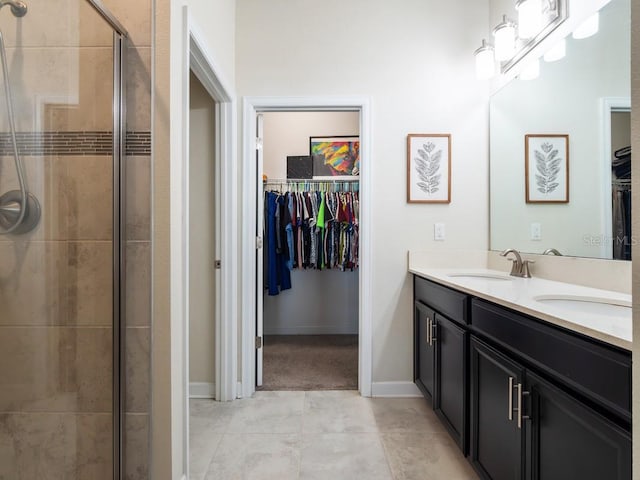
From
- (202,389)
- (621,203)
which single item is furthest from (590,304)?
(202,389)

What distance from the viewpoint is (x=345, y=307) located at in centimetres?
383

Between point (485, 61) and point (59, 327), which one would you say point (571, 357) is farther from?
point (485, 61)

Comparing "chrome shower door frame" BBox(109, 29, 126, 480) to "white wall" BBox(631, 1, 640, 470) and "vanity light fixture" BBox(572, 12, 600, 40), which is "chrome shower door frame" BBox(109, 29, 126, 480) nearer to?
"white wall" BBox(631, 1, 640, 470)

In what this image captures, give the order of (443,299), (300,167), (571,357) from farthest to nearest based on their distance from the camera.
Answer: (300,167) < (443,299) < (571,357)

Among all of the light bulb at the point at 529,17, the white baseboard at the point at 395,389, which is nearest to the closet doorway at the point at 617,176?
the light bulb at the point at 529,17

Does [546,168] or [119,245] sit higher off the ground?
[546,168]

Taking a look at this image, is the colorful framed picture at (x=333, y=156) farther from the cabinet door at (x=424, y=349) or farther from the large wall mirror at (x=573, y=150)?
the cabinet door at (x=424, y=349)

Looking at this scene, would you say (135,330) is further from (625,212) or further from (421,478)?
(625,212)

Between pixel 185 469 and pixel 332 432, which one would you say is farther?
pixel 332 432

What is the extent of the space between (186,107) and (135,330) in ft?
2.98

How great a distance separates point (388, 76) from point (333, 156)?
1.48m

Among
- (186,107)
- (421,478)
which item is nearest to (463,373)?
(421,478)

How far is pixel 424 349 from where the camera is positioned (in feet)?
6.81

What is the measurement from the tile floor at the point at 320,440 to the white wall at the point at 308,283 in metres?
1.54
